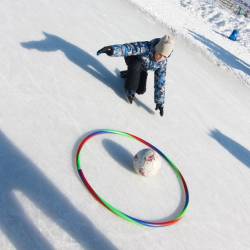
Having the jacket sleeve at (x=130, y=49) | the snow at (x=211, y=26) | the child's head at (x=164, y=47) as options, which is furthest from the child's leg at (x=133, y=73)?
the snow at (x=211, y=26)

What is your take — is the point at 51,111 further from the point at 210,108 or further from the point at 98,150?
the point at 210,108

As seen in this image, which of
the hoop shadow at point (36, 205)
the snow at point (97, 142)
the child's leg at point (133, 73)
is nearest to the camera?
the hoop shadow at point (36, 205)

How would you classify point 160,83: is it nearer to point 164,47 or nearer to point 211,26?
point 164,47

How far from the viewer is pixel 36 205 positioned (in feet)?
11.0

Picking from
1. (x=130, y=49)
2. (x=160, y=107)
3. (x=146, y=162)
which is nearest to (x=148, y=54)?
(x=130, y=49)

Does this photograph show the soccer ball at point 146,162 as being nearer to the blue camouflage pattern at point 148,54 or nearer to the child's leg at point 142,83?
the blue camouflage pattern at point 148,54

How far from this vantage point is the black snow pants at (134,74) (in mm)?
5203

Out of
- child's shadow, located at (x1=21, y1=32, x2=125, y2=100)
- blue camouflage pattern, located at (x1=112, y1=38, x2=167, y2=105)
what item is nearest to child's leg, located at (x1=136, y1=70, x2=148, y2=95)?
blue camouflage pattern, located at (x1=112, y1=38, x2=167, y2=105)

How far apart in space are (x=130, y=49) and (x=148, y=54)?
25 cm

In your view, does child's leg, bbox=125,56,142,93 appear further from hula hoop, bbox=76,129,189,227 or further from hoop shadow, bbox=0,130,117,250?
hoop shadow, bbox=0,130,117,250

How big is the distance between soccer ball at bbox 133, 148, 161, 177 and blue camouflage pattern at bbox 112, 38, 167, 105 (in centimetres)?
131

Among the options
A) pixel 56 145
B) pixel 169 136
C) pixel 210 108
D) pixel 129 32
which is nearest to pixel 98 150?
pixel 56 145

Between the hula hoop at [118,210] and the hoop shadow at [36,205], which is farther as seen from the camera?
the hula hoop at [118,210]

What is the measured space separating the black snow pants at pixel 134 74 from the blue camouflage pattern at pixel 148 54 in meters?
0.08
